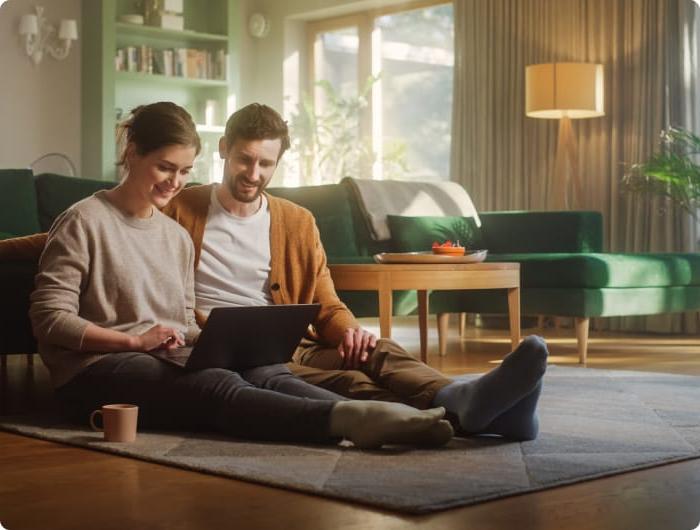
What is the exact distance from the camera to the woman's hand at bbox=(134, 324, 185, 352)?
8.15 ft

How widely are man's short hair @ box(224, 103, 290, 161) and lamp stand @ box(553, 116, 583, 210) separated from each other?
3.94 m

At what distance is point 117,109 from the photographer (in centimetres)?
793

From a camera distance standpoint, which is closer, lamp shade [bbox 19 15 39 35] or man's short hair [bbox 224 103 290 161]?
man's short hair [bbox 224 103 290 161]

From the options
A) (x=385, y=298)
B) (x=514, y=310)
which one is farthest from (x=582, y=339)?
(x=385, y=298)

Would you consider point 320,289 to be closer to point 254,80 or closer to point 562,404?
point 562,404

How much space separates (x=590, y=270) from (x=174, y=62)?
14.4 feet

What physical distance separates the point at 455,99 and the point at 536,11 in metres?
0.80

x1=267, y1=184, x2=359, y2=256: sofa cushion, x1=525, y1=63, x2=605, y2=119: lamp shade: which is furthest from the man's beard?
x1=525, y1=63, x2=605, y2=119: lamp shade

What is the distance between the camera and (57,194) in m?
4.19

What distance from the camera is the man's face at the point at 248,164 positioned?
2748mm

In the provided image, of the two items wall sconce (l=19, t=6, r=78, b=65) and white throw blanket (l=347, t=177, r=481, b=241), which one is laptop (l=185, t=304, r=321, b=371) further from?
wall sconce (l=19, t=6, r=78, b=65)

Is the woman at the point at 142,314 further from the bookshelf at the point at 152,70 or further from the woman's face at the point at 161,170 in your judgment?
the bookshelf at the point at 152,70

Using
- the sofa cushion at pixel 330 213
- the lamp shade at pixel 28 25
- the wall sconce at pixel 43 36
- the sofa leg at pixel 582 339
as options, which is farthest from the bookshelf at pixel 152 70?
the sofa leg at pixel 582 339

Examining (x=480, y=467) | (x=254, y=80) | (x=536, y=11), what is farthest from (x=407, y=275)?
(x=254, y=80)
